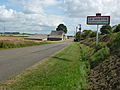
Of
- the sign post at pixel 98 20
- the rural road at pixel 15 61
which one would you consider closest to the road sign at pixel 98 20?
the sign post at pixel 98 20

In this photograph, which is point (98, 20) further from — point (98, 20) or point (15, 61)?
point (15, 61)

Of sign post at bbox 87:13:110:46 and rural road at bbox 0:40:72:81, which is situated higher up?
sign post at bbox 87:13:110:46

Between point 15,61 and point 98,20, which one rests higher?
point 98,20

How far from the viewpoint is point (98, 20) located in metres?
20.1

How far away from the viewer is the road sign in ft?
64.7

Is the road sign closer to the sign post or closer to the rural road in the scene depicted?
the sign post

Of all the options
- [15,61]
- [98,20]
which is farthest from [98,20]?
[15,61]

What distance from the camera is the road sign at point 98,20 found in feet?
64.7

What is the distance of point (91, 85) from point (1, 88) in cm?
297

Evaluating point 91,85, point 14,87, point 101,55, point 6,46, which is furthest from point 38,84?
point 6,46

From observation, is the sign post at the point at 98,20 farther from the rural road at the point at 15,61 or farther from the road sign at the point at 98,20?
the rural road at the point at 15,61

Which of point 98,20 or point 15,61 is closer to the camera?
point 15,61

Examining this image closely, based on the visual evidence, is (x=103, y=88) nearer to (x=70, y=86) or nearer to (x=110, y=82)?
(x=110, y=82)

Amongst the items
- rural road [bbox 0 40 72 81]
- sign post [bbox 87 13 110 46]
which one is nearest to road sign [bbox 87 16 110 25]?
sign post [bbox 87 13 110 46]
